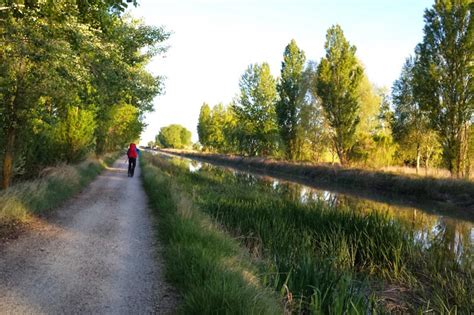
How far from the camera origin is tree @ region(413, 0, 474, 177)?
71.7 feet

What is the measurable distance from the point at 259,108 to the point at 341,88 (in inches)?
800

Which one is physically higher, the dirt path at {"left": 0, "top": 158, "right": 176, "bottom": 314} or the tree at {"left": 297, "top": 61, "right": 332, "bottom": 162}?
the tree at {"left": 297, "top": 61, "right": 332, "bottom": 162}

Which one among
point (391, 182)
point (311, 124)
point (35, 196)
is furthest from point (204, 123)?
point (35, 196)

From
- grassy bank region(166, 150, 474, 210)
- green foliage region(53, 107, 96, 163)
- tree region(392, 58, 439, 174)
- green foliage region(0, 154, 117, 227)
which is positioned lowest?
green foliage region(0, 154, 117, 227)

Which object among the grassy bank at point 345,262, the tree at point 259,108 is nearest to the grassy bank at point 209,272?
the grassy bank at point 345,262

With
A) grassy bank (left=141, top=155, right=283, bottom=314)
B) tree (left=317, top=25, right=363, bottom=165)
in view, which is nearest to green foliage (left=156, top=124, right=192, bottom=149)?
tree (left=317, top=25, right=363, bottom=165)

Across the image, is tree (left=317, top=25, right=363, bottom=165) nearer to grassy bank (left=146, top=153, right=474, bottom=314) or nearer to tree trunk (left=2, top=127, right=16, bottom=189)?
grassy bank (left=146, top=153, right=474, bottom=314)

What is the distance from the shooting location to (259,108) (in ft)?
177

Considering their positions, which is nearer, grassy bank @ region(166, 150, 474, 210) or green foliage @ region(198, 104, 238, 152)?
grassy bank @ region(166, 150, 474, 210)

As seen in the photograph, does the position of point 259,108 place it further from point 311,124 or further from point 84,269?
point 84,269

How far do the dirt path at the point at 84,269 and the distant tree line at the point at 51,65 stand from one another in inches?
142

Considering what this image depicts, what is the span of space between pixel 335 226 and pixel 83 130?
14371 mm

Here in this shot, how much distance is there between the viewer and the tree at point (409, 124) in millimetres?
28094

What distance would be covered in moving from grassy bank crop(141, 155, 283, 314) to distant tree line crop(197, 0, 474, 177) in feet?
67.0
